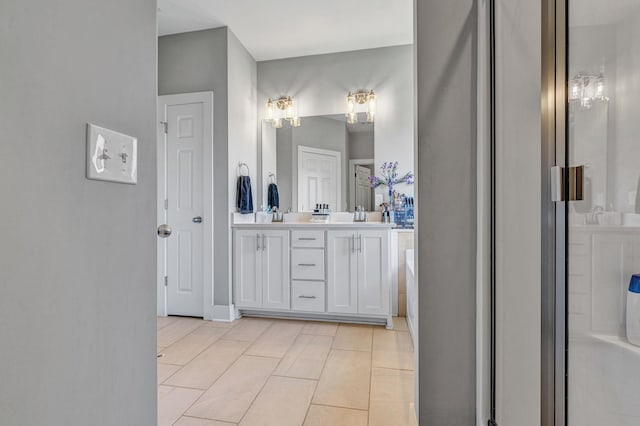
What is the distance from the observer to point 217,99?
3135 mm

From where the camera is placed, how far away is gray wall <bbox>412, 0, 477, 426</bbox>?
1209 mm

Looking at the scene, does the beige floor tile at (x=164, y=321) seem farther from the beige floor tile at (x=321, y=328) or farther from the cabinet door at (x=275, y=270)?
the beige floor tile at (x=321, y=328)

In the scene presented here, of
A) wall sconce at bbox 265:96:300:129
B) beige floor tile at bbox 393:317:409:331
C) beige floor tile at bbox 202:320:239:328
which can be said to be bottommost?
beige floor tile at bbox 202:320:239:328

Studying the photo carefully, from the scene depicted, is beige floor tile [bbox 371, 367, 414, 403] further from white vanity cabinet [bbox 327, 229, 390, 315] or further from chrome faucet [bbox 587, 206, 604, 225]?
chrome faucet [bbox 587, 206, 604, 225]

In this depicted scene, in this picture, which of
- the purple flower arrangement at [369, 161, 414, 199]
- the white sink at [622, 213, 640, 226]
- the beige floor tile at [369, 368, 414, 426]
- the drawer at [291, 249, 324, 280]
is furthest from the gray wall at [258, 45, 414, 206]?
the white sink at [622, 213, 640, 226]

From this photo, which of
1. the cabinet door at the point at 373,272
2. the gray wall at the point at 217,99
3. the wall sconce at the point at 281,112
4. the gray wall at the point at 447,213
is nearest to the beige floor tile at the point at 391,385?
the gray wall at the point at 447,213

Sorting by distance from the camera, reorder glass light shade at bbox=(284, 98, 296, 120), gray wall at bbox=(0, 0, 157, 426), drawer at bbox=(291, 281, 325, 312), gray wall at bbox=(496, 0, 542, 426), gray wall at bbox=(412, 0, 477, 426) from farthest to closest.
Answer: glass light shade at bbox=(284, 98, 296, 120)
drawer at bbox=(291, 281, 325, 312)
gray wall at bbox=(412, 0, 477, 426)
gray wall at bbox=(496, 0, 542, 426)
gray wall at bbox=(0, 0, 157, 426)

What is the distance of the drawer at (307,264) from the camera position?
2.97 meters

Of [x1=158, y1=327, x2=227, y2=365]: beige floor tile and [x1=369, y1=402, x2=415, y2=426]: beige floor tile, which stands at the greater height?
[x1=369, y1=402, x2=415, y2=426]: beige floor tile

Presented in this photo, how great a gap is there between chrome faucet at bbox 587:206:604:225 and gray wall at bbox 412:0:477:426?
558mm

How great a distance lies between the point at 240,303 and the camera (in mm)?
3129

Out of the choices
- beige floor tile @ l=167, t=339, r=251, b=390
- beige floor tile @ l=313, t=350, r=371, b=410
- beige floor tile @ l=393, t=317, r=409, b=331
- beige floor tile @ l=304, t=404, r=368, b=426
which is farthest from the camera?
beige floor tile @ l=393, t=317, r=409, b=331

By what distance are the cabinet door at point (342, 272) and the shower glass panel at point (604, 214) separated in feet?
7.23

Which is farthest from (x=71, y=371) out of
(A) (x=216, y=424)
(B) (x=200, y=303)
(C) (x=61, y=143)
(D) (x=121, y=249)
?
(B) (x=200, y=303)
